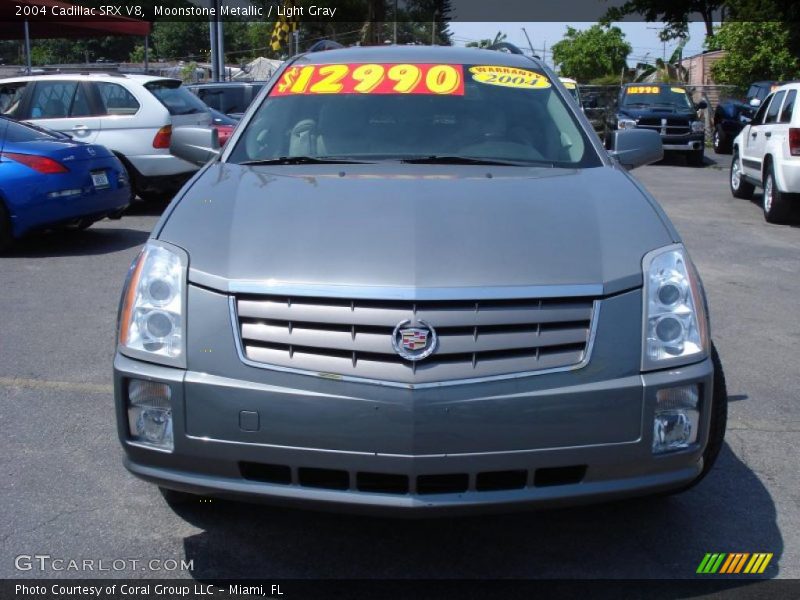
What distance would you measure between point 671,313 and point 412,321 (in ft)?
2.82

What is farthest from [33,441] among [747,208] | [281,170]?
[747,208]

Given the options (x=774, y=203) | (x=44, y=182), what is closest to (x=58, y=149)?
(x=44, y=182)

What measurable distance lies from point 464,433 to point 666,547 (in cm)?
111

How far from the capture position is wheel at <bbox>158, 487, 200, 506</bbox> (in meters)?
3.60

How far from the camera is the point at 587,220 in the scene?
342 centimetres

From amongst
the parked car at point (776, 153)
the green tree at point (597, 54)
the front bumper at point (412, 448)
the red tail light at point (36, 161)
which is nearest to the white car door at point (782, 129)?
the parked car at point (776, 153)

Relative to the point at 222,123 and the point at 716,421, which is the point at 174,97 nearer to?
the point at 222,123

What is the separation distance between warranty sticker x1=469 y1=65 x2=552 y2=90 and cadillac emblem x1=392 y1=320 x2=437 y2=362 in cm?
224

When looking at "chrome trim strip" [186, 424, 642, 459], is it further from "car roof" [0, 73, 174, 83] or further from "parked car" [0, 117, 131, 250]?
"car roof" [0, 73, 174, 83]

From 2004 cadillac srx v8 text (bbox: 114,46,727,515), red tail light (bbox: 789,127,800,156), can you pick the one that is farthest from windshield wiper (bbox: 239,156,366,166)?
red tail light (bbox: 789,127,800,156)

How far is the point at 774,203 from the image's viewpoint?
11984 millimetres

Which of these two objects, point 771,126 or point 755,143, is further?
point 755,143

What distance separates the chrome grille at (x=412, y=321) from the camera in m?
2.93

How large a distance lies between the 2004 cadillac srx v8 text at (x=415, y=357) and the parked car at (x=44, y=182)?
A: 249 inches
